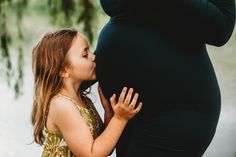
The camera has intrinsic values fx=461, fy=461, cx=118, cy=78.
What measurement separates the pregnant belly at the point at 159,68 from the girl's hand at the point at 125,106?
2 cm

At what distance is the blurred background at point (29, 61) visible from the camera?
2.02 meters

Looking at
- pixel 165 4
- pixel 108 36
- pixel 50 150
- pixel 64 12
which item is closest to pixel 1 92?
pixel 64 12

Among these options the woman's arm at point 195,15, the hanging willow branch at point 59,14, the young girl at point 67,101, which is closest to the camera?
the woman's arm at point 195,15

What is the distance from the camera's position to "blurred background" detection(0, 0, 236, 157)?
202cm

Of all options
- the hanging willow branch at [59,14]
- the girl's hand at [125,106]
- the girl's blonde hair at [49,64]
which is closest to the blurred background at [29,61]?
the hanging willow branch at [59,14]

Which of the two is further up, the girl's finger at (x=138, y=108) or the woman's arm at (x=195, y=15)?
the woman's arm at (x=195, y=15)

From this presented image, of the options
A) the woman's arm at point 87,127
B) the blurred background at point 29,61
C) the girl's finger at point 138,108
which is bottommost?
the blurred background at point 29,61

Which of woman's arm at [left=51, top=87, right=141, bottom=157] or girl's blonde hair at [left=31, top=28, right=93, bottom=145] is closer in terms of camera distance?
woman's arm at [left=51, top=87, right=141, bottom=157]

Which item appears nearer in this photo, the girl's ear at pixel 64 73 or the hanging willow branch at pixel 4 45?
the girl's ear at pixel 64 73

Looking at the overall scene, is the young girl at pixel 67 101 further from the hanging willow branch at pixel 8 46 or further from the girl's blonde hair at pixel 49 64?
the hanging willow branch at pixel 8 46

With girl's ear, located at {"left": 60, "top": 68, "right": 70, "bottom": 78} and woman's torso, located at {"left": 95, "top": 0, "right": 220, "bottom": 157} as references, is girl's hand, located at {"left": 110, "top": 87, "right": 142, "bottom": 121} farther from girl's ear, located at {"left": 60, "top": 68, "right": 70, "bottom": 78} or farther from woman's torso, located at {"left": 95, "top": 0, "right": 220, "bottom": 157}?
girl's ear, located at {"left": 60, "top": 68, "right": 70, "bottom": 78}

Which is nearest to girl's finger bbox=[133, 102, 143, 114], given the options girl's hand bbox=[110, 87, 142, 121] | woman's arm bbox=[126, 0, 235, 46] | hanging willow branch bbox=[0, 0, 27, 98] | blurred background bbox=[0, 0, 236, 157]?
girl's hand bbox=[110, 87, 142, 121]

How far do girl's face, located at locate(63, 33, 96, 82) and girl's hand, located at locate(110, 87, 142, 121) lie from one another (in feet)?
0.44

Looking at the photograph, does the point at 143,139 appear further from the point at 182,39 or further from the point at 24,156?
the point at 24,156
